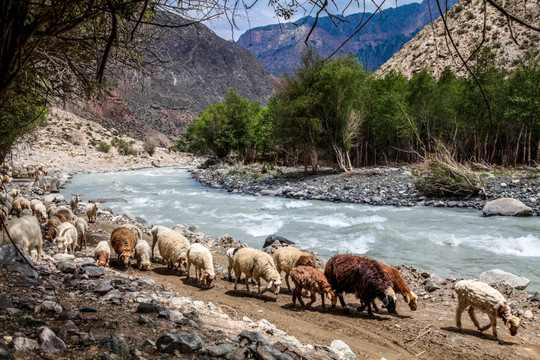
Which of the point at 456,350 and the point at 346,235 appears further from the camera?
the point at 346,235

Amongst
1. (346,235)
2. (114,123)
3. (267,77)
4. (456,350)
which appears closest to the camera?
(456,350)

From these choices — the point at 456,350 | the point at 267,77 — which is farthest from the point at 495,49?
the point at 267,77

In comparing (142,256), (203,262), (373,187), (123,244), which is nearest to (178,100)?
(373,187)

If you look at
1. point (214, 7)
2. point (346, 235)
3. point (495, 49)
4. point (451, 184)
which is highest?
point (495, 49)

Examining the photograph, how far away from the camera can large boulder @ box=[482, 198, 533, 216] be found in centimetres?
1362

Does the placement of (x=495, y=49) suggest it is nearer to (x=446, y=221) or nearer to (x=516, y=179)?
(x=516, y=179)

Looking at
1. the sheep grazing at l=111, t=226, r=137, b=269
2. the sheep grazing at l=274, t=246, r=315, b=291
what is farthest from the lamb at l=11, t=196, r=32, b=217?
the sheep grazing at l=274, t=246, r=315, b=291

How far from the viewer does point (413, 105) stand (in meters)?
31.4

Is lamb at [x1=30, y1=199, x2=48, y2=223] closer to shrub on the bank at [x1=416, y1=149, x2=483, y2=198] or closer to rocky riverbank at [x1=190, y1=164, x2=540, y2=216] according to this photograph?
rocky riverbank at [x1=190, y1=164, x2=540, y2=216]

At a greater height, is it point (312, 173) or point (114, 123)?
point (114, 123)

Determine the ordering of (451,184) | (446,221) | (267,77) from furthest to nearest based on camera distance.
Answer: (267,77)
(451,184)
(446,221)

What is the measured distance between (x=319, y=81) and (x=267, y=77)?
12956 centimetres

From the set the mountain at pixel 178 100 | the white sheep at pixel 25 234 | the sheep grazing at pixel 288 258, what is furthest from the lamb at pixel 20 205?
the mountain at pixel 178 100

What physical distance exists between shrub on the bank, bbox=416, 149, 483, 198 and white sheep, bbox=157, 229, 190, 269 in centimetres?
1372
